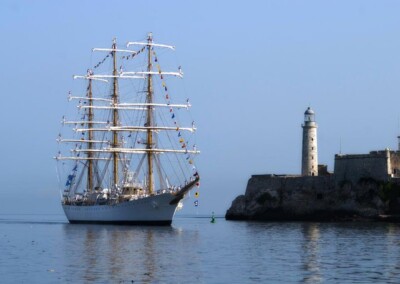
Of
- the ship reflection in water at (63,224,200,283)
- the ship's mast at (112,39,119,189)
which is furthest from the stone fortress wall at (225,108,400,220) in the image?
the ship reflection in water at (63,224,200,283)

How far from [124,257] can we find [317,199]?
5105 centimetres

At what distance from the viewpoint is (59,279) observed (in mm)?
37031

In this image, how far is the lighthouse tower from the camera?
99500 mm

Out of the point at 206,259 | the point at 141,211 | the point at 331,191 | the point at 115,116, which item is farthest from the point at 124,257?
the point at 115,116

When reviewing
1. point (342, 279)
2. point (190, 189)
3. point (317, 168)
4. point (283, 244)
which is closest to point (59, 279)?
point (342, 279)

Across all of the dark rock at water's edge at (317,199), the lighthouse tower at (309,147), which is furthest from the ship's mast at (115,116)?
the lighthouse tower at (309,147)

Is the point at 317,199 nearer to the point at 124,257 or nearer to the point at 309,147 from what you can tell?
the point at 309,147

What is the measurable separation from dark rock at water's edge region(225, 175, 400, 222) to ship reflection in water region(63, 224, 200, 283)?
28.1 meters

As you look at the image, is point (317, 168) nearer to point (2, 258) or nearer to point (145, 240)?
point (145, 240)

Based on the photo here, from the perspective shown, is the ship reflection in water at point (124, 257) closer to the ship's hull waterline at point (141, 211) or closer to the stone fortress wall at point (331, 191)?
the ship's hull waterline at point (141, 211)

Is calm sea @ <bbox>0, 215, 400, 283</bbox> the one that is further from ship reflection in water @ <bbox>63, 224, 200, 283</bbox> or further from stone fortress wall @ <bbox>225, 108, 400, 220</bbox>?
stone fortress wall @ <bbox>225, 108, 400, 220</bbox>

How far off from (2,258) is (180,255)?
29.1ft

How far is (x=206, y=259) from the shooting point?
46.8m

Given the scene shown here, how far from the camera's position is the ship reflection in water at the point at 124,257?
38406mm
